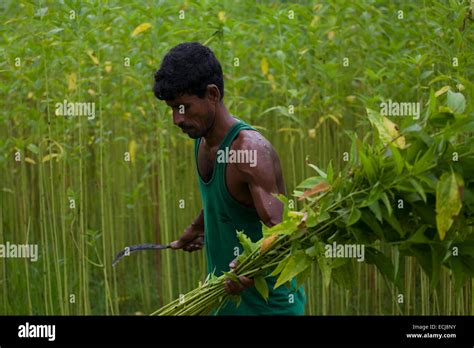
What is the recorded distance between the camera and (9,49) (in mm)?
4875

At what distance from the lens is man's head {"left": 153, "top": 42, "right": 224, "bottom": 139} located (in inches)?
129

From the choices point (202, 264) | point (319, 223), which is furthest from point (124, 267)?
point (319, 223)

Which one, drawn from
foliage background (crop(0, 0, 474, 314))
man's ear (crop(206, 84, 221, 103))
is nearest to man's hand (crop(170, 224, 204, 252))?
man's ear (crop(206, 84, 221, 103))

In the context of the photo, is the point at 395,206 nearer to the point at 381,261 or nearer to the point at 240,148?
the point at 381,261

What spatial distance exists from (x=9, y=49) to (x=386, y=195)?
9.45ft

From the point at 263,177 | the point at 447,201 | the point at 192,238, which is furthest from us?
the point at 192,238

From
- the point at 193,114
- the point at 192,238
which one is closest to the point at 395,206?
the point at 193,114

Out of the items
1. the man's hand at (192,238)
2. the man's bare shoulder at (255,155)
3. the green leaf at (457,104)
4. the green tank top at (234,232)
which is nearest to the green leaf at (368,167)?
the green leaf at (457,104)

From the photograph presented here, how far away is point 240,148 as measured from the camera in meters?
3.31

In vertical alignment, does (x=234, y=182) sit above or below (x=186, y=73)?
below

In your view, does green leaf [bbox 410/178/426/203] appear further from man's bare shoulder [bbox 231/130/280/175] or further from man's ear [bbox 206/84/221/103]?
man's ear [bbox 206/84/221/103]

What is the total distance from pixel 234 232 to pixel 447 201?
42.1 inches
